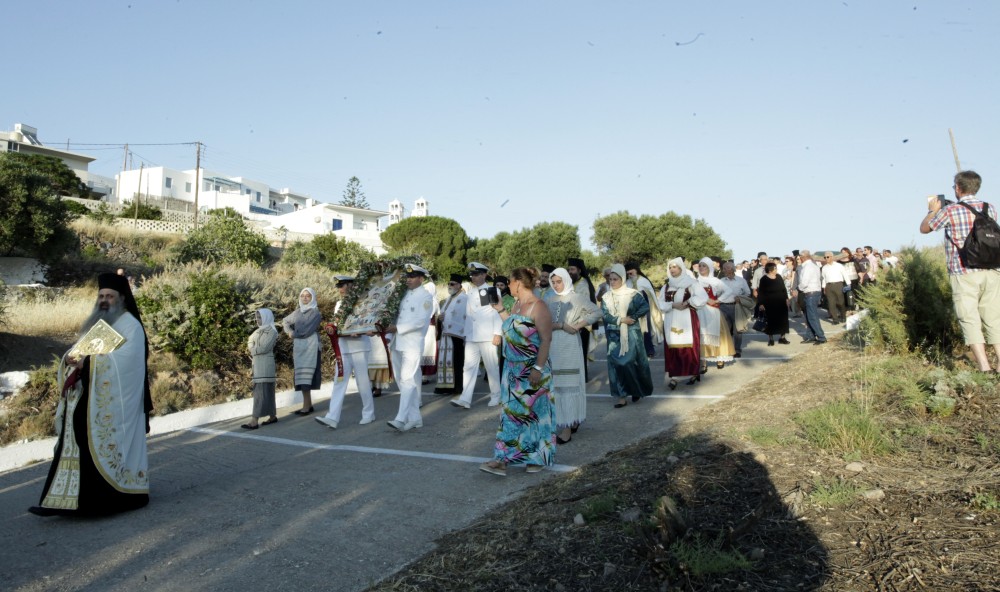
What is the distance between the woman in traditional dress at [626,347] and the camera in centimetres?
950

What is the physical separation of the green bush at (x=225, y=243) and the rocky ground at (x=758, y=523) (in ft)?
107

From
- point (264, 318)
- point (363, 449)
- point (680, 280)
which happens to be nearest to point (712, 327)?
point (680, 280)

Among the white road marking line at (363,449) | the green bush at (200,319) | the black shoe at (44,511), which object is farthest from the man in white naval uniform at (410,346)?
the green bush at (200,319)

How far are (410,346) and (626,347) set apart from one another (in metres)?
2.88

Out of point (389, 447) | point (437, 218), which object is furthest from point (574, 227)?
point (389, 447)

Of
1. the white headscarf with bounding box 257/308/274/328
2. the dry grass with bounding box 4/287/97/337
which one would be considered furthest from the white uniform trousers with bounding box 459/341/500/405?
the dry grass with bounding box 4/287/97/337

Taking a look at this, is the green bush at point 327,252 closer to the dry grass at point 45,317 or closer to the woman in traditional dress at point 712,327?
the dry grass at point 45,317

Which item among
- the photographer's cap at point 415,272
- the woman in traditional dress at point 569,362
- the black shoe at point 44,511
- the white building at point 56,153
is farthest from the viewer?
the white building at point 56,153

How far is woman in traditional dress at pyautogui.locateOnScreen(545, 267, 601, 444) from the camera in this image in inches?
302

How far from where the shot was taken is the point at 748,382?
413 inches

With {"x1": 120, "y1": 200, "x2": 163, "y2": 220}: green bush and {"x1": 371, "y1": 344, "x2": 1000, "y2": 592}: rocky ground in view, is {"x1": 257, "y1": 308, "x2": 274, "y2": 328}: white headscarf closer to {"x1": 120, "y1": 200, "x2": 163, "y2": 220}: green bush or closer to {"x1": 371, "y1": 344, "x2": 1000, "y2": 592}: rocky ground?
{"x1": 371, "y1": 344, "x2": 1000, "y2": 592}: rocky ground

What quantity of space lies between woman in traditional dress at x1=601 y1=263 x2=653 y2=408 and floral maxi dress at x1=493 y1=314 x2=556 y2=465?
10.5ft

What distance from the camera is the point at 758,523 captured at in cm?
404

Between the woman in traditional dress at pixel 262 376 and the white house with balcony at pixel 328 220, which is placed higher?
the white house with balcony at pixel 328 220
